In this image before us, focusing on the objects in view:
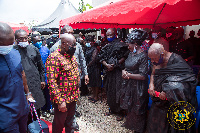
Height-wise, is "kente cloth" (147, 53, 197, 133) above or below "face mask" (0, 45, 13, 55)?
below

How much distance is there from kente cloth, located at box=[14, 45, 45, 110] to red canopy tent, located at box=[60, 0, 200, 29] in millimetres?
1010

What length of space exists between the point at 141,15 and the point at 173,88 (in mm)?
2429

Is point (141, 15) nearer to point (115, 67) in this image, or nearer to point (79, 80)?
point (115, 67)

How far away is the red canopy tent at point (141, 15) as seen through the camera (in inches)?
70.2

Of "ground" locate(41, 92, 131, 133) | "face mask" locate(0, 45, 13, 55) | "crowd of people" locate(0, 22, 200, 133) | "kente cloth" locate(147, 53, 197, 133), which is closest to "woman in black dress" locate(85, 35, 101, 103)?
"ground" locate(41, 92, 131, 133)

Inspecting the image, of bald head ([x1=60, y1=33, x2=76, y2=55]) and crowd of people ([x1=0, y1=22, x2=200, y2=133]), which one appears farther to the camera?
bald head ([x1=60, y1=33, x2=76, y2=55])

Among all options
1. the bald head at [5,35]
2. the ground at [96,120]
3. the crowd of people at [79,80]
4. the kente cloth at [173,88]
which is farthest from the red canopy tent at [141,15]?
the ground at [96,120]

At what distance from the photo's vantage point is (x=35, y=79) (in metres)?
3.21

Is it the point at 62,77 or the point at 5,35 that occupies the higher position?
the point at 5,35

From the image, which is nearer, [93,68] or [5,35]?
[5,35]

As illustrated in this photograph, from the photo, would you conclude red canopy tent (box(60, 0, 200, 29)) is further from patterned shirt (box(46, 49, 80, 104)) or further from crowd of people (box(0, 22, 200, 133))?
patterned shirt (box(46, 49, 80, 104))

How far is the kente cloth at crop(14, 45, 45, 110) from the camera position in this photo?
3045 mm

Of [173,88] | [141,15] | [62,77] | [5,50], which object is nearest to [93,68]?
[141,15]

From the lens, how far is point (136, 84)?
9.87ft
